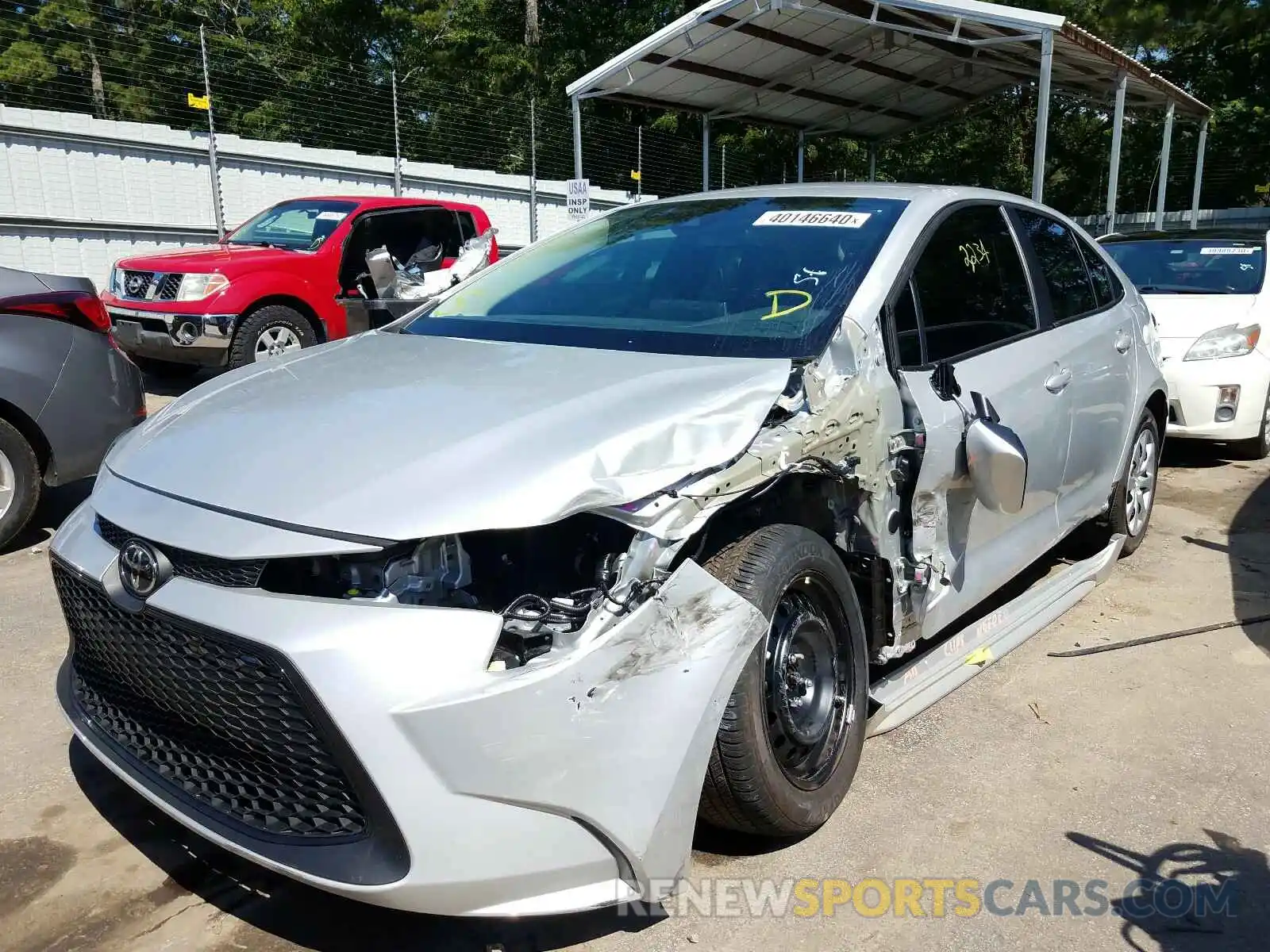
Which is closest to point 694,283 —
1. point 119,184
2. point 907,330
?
point 907,330

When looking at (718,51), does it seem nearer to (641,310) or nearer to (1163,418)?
(1163,418)

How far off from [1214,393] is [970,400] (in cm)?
419

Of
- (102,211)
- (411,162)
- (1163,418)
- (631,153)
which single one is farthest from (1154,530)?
(631,153)

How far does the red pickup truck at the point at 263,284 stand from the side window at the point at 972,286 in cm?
605

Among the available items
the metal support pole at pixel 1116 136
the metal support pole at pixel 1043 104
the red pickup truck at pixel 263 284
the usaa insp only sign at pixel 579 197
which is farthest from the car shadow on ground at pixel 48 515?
the metal support pole at pixel 1116 136

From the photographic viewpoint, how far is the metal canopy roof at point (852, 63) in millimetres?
10539

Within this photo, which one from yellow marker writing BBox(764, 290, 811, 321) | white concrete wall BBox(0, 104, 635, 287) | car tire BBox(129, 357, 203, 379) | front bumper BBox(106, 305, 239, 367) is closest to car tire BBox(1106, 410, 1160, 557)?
yellow marker writing BBox(764, 290, 811, 321)

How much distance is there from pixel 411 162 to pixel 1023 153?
827 inches

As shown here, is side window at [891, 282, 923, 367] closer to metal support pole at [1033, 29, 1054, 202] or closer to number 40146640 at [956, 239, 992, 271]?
number 40146640 at [956, 239, 992, 271]

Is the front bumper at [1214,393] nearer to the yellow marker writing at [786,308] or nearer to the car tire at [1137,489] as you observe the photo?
the car tire at [1137,489]

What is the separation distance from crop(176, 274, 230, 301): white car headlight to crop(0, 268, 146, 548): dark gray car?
11.5 ft

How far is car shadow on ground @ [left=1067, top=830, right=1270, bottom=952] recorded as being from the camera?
237 centimetres

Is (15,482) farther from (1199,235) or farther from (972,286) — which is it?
(1199,235)

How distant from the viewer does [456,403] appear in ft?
8.05
